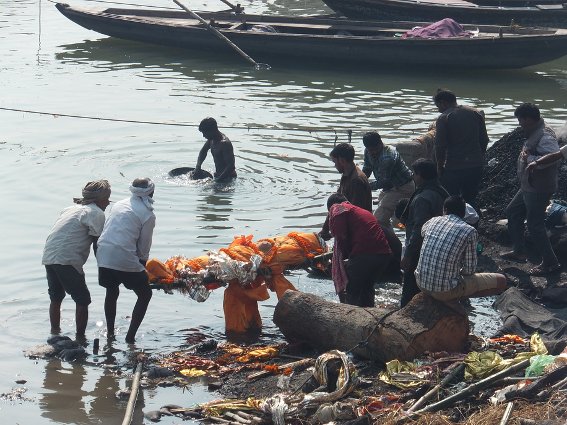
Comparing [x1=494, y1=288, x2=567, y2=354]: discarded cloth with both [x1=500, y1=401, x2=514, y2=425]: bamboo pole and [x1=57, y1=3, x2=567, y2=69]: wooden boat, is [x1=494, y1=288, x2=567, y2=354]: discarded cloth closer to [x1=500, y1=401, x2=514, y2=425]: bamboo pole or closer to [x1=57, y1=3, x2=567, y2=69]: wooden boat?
[x1=500, y1=401, x2=514, y2=425]: bamboo pole

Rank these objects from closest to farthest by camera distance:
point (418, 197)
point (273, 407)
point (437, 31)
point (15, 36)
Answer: point (273, 407) < point (418, 197) < point (437, 31) < point (15, 36)

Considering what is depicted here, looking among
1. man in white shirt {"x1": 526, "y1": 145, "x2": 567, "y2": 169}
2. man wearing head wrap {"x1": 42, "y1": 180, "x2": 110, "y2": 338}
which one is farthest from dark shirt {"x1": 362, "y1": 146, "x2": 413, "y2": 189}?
man wearing head wrap {"x1": 42, "y1": 180, "x2": 110, "y2": 338}

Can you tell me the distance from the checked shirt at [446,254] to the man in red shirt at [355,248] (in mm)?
796

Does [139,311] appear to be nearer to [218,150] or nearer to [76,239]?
[76,239]

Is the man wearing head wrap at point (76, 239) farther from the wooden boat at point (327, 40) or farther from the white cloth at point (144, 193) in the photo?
the wooden boat at point (327, 40)

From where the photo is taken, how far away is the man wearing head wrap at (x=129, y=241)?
8.95m

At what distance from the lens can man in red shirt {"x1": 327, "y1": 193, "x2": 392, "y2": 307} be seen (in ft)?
29.2

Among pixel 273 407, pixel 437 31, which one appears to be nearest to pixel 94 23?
pixel 437 31

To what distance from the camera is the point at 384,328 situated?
8.21m

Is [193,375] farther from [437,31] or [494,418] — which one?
[437,31]

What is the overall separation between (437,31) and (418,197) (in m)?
15.5

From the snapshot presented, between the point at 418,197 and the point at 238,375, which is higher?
the point at 418,197

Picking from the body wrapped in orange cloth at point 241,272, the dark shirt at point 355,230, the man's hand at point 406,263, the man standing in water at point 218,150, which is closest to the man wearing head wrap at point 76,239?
the body wrapped in orange cloth at point 241,272

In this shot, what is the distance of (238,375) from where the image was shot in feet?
27.7
